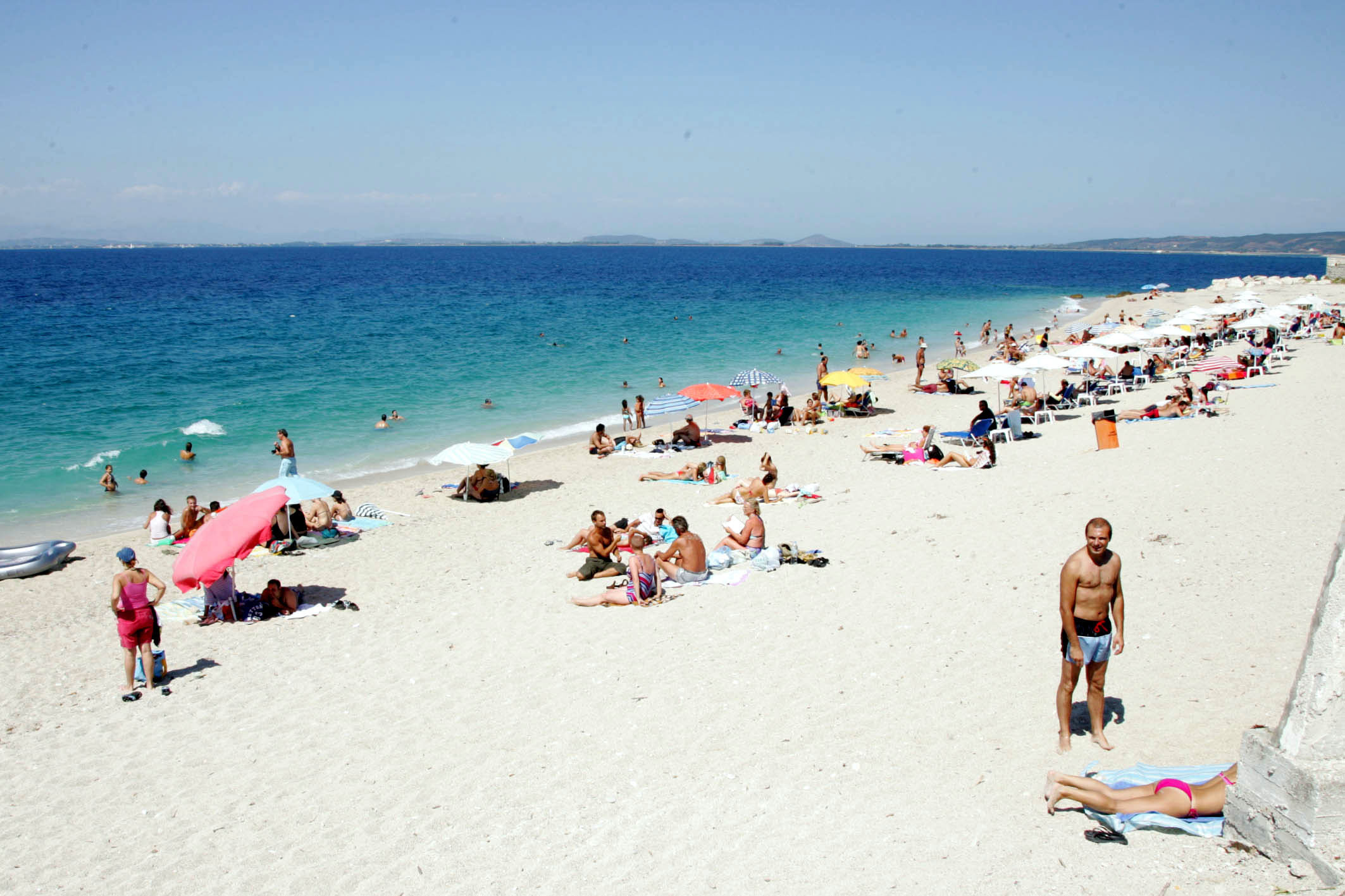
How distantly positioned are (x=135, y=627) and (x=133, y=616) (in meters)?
0.11

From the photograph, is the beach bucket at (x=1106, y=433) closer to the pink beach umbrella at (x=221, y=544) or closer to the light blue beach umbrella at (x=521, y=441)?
the light blue beach umbrella at (x=521, y=441)

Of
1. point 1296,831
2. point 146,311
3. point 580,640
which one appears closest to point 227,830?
point 580,640

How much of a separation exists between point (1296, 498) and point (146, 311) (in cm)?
6123

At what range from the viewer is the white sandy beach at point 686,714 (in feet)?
15.8

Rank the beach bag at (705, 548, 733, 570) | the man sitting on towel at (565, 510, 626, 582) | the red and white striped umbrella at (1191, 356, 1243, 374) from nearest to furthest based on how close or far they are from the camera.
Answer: the beach bag at (705, 548, 733, 570) → the man sitting on towel at (565, 510, 626, 582) → the red and white striped umbrella at (1191, 356, 1243, 374)

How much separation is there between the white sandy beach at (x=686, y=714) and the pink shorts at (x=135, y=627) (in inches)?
20.9

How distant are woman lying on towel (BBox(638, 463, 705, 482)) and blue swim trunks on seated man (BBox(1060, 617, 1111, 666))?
33.6 ft

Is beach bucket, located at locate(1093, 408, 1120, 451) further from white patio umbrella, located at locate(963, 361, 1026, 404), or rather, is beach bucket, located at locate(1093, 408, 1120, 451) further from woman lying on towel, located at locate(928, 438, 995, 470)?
white patio umbrella, located at locate(963, 361, 1026, 404)

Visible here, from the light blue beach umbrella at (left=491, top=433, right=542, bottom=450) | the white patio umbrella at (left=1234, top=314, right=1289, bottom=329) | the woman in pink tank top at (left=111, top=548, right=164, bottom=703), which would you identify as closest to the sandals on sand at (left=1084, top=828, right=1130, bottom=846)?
the woman in pink tank top at (left=111, top=548, right=164, bottom=703)

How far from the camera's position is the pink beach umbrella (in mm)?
9039

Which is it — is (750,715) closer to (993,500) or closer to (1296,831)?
(1296,831)

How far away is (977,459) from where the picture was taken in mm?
14203

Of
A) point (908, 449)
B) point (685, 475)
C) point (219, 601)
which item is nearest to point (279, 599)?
point (219, 601)

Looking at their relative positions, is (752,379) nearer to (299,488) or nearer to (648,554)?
(648,554)
